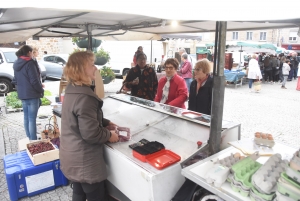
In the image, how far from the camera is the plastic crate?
2.69 metres

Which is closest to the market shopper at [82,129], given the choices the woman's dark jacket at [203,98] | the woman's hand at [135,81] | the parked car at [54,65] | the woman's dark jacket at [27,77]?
the woman's dark jacket at [203,98]

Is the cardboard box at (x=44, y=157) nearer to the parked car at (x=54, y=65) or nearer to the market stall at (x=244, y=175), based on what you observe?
the market stall at (x=244, y=175)

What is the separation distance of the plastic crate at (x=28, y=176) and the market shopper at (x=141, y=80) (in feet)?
5.53

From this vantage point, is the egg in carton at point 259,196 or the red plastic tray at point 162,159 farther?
the red plastic tray at point 162,159

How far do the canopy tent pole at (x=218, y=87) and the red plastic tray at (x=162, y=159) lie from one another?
35 cm

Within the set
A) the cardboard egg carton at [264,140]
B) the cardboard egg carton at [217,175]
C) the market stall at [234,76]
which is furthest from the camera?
the market stall at [234,76]

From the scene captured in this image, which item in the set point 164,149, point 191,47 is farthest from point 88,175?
point 191,47

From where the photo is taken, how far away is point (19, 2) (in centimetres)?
103

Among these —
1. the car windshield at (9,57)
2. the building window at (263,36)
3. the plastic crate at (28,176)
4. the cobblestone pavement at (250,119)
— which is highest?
the building window at (263,36)

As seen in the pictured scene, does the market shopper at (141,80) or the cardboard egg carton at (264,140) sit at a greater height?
the market shopper at (141,80)

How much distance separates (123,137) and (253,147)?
3.75 feet

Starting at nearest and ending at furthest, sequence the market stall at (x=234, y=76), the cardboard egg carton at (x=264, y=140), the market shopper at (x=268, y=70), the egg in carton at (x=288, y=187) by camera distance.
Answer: the egg in carton at (x=288, y=187)
the cardboard egg carton at (x=264, y=140)
the market stall at (x=234, y=76)
the market shopper at (x=268, y=70)

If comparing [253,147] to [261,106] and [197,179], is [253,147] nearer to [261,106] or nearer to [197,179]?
[197,179]

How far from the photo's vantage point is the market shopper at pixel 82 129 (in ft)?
5.83
